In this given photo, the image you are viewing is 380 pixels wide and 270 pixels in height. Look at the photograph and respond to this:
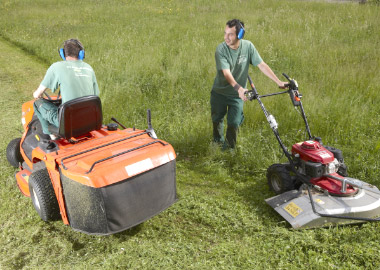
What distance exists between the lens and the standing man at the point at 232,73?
407 cm

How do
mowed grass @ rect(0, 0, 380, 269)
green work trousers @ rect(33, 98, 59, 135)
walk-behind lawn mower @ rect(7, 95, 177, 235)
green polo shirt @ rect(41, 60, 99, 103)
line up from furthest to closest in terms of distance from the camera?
green work trousers @ rect(33, 98, 59, 135) < green polo shirt @ rect(41, 60, 99, 103) < mowed grass @ rect(0, 0, 380, 269) < walk-behind lawn mower @ rect(7, 95, 177, 235)

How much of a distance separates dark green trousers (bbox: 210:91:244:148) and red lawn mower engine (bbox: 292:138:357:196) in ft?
3.55

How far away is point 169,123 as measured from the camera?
563 cm

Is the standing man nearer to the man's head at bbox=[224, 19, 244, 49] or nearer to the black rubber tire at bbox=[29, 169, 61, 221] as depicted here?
the man's head at bbox=[224, 19, 244, 49]

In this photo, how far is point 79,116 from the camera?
132 inches

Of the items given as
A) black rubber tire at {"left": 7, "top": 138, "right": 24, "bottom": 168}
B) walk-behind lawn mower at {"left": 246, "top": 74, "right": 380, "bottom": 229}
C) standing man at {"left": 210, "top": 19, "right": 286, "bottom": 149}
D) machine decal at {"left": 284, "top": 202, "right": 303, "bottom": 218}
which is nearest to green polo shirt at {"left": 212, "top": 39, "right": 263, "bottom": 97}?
standing man at {"left": 210, "top": 19, "right": 286, "bottom": 149}

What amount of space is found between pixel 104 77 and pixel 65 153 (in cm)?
432

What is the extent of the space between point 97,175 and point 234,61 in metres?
2.20

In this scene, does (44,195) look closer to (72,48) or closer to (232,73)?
(72,48)

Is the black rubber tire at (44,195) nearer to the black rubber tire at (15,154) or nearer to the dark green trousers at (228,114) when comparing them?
the black rubber tire at (15,154)

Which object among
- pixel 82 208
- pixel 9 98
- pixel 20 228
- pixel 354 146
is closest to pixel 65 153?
pixel 82 208

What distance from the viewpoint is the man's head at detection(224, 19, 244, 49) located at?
402 cm

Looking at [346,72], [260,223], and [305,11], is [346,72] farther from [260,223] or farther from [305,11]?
[305,11]

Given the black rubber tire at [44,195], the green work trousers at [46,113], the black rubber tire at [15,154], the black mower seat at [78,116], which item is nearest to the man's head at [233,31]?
the black mower seat at [78,116]
